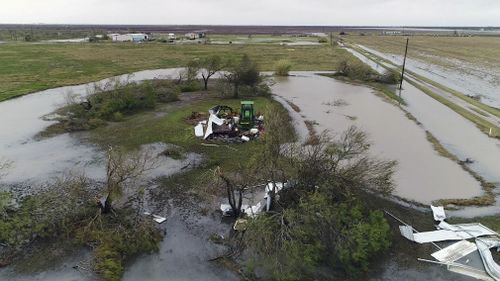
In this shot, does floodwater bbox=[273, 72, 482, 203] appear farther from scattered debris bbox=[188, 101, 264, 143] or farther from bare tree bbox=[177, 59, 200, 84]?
bare tree bbox=[177, 59, 200, 84]

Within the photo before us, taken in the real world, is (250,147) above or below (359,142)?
below

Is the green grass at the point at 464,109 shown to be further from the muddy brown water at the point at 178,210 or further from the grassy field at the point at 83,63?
the grassy field at the point at 83,63

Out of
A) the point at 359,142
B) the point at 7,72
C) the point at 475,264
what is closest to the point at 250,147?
the point at 359,142

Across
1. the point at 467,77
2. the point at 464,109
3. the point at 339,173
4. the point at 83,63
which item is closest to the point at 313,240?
the point at 339,173

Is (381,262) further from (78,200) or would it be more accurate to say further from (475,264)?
(78,200)

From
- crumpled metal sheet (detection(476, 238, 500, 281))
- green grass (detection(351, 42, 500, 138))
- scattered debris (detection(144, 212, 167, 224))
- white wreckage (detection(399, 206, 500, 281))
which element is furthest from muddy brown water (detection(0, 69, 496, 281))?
green grass (detection(351, 42, 500, 138))

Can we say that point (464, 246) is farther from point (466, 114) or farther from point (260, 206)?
point (466, 114)

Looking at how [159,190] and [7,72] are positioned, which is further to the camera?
[7,72]
